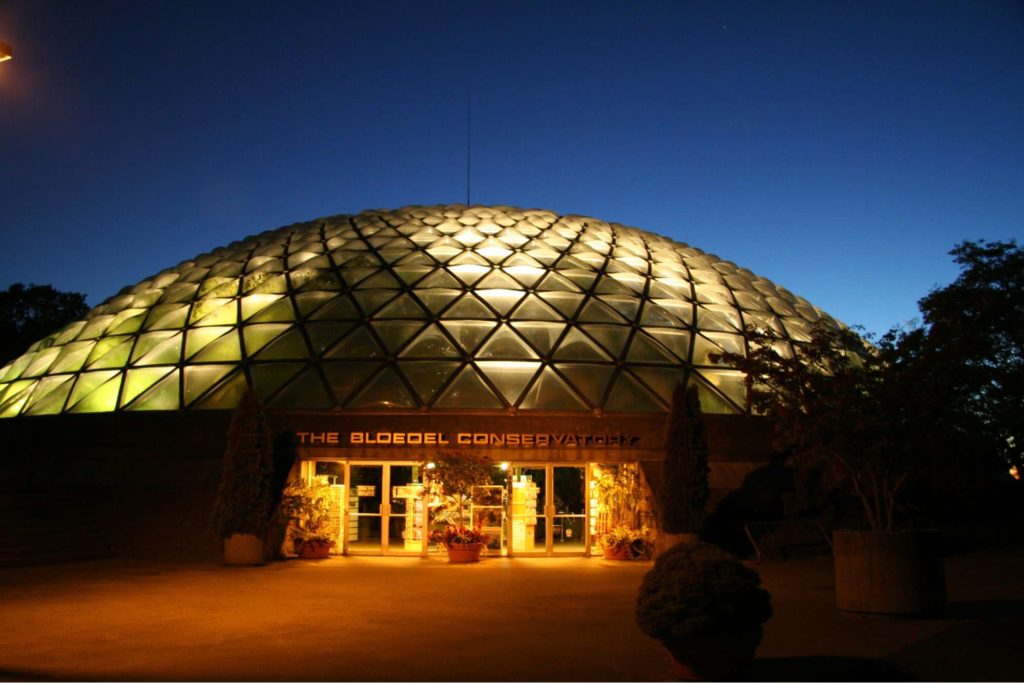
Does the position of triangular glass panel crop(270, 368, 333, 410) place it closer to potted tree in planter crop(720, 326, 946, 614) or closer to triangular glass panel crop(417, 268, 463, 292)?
triangular glass panel crop(417, 268, 463, 292)

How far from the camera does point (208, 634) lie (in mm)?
11492

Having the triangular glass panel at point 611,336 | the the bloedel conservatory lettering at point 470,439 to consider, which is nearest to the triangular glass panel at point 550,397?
the the bloedel conservatory lettering at point 470,439

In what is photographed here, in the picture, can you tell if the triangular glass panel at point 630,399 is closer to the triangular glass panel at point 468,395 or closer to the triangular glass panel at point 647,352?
the triangular glass panel at point 647,352

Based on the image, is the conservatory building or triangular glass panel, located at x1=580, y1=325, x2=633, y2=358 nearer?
the conservatory building

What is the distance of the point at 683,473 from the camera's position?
2175 centimetres

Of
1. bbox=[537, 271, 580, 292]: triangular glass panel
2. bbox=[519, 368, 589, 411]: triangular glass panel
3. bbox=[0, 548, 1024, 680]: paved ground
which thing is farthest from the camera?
bbox=[537, 271, 580, 292]: triangular glass panel

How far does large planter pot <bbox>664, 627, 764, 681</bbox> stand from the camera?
8703 millimetres

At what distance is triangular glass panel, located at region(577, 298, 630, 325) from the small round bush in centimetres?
1764

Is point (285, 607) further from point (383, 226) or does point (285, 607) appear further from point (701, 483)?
point (383, 226)

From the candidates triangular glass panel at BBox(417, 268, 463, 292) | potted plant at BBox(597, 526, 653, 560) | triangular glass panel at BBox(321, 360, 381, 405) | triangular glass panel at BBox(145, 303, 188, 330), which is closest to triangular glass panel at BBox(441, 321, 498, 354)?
triangular glass panel at BBox(417, 268, 463, 292)

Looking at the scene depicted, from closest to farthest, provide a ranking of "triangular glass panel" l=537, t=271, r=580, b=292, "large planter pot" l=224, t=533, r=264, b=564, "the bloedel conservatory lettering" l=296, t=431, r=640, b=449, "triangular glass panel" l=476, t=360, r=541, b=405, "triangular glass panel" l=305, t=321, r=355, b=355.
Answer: "large planter pot" l=224, t=533, r=264, b=564, "the bloedel conservatory lettering" l=296, t=431, r=640, b=449, "triangular glass panel" l=476, t=360, r=541, b=405, "triangular glass panel" l=305, t=321, r=355, b=355, "triangular glass panel" l=537, t=271, r=580, b=292

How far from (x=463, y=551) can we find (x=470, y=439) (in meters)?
2.91

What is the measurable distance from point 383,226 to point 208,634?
915 inches

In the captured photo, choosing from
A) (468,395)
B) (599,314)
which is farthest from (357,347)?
(599,314)
